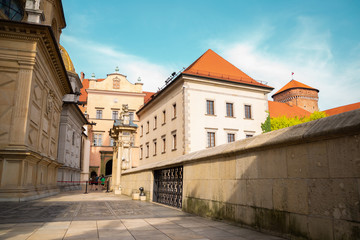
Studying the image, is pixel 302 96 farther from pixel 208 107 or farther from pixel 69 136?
pixel 69 136

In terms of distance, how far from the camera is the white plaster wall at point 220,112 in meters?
31.0

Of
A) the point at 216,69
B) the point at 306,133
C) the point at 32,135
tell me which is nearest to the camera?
the point at 306,133

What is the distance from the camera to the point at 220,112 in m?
32.6

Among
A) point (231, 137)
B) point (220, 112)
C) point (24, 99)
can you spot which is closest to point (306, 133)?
point (24, 99)

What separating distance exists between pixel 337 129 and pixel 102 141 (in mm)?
48670

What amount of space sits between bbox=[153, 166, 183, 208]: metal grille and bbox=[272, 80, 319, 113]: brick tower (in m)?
66.8

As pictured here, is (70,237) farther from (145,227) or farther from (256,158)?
(256,158)

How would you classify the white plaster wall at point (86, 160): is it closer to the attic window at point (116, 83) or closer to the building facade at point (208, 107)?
the attic window at point (116, 83)

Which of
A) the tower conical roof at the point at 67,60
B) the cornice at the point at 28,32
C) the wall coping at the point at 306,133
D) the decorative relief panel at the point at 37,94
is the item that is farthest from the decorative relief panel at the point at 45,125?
the tower conical roof at the point at 67,60

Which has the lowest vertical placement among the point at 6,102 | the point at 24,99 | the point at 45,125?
the point at 45,125

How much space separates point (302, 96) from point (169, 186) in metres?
70.5

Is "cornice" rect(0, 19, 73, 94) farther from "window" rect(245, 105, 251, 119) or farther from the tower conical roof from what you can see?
"window" rect(245, 105, 251, 119)

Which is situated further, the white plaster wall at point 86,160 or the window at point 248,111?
the white plaster wall at point 86,160

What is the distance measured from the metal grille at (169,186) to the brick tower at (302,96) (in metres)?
66.8
